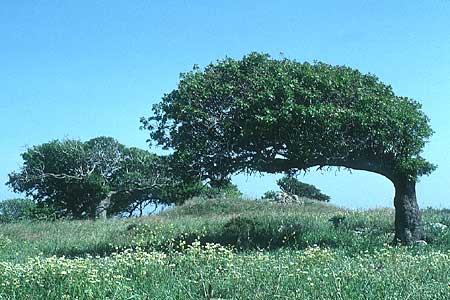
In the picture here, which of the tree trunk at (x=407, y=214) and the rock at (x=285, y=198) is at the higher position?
the rock at (x=285, y=198)

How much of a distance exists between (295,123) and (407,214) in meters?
4.25

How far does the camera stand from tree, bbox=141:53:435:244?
48.3ft

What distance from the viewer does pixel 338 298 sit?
6516mm

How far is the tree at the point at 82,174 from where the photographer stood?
138 ft

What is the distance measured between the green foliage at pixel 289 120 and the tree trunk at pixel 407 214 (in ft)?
1.35

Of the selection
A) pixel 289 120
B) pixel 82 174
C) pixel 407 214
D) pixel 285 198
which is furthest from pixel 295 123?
pixel 82 174

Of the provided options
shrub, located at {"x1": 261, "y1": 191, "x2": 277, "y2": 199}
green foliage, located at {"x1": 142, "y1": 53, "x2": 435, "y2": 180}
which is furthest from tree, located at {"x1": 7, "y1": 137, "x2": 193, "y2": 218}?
green foliage, located at {"x1": 142, "y1": 53, "x2": 435, "y2": 180}

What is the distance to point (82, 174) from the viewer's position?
41906 millimetres

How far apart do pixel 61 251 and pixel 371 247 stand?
8.57 m

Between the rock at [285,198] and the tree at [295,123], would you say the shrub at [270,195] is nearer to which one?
the rock at [285,198]

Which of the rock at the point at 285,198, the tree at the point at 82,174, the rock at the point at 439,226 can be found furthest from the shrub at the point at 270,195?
the rock at the point at 439,226

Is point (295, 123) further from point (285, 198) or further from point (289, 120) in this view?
point (285, 198)

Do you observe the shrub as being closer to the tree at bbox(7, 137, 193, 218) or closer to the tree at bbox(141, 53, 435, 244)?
the tree at bbox(7, 137, 193, 218)

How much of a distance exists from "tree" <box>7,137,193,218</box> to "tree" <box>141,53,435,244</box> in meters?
24.5
